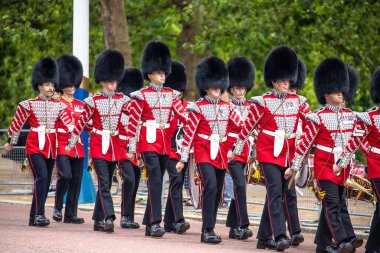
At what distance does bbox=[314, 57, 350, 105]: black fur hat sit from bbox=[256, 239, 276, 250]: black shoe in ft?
4.95

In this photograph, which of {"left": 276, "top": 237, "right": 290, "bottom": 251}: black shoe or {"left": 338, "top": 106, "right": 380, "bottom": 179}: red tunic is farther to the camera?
{"left": 276, "top": 237, "right": 290, "bottom": 251}: black shoe

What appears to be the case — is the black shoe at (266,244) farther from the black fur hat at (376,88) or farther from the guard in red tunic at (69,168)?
the guard in red tunic at (69,168)

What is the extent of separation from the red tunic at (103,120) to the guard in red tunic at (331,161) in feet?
8.29

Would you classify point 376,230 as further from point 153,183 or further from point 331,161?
point 153,183

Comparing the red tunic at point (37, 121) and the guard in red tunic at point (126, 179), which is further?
the red tunic at point (37, 121)

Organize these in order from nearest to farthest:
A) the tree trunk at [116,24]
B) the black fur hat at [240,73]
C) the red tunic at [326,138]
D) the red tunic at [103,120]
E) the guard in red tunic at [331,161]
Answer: the guard in red tunic at [331,161]
the red tunic at [326,138]
the red tunic at [103,120]
the black fur hat at [240,73]
the tree trunk at [116,24]

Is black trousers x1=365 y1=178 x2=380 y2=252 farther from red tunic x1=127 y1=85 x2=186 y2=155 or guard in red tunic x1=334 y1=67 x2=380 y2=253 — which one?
red tunic x1=127 y1=85 x2=186 y2=155

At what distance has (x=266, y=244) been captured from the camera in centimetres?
1156

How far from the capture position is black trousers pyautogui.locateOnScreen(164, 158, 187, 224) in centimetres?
1289

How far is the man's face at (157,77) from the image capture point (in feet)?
42.0

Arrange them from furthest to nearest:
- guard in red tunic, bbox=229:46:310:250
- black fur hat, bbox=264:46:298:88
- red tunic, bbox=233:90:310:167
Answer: black fur hat, bbox=264:46:298:88 < red tunic, bbox=233:90:310:167 < guard in red tunic, bbox=229:46:310:250

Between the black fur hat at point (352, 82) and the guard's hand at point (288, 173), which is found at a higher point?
the black fur hat at point (352, 82)

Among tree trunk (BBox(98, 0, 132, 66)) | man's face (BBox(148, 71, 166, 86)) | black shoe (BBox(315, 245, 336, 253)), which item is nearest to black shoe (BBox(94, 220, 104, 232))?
man's face (BBox(148, 71, 166, 86))

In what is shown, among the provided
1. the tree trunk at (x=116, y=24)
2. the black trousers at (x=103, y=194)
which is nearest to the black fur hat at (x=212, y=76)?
the black trousers at (x=103, y=194)
